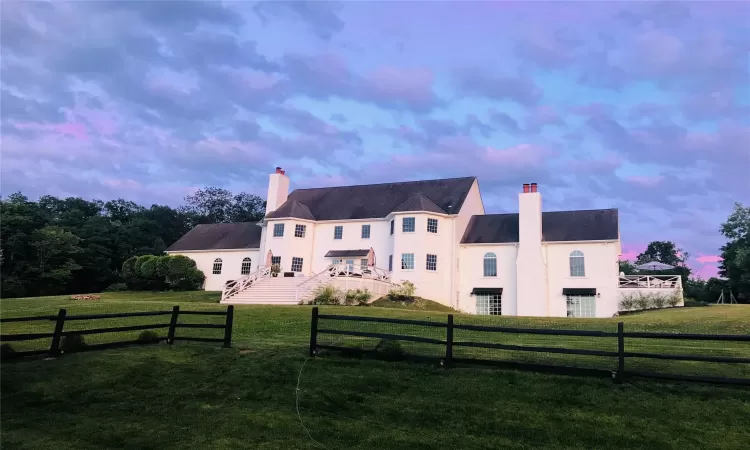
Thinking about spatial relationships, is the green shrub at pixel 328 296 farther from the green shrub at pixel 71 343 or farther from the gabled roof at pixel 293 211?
the green shrub at pixel 71 343

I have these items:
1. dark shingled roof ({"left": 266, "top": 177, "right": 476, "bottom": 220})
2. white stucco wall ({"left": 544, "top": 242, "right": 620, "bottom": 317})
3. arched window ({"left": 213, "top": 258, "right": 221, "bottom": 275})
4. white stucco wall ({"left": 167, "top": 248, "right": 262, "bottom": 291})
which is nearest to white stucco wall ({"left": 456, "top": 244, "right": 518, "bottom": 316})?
white stucco wall ({"left": 544, "top": 242, "right": 620, "bottom": 317})

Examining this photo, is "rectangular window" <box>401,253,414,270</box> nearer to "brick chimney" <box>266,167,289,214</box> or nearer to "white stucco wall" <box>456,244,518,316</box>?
"white stucco wall" <box>456,244,518,316</box>

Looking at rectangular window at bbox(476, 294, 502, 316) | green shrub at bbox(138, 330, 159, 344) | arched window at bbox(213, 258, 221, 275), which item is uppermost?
arched window at bbox(213, 258, 221, 275)

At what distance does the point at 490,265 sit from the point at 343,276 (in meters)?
10.4

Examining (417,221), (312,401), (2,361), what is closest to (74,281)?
(417,221)

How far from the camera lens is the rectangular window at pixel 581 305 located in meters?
31.1

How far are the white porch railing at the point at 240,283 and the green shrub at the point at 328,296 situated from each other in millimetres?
5154

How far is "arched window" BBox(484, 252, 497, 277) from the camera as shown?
33.7 meters

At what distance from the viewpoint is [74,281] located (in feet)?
153

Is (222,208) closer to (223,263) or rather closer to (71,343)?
(223,263)

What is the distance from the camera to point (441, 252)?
111 ft

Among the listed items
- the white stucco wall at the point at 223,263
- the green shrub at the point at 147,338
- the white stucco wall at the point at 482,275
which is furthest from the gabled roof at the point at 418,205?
the green shrub at the point at 147,338

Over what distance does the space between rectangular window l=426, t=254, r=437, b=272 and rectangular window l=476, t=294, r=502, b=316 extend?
361 centimetres

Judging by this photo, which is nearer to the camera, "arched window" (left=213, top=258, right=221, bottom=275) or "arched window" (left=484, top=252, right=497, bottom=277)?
"arched window" (left=484, top=252, right=497, bottom=277)
